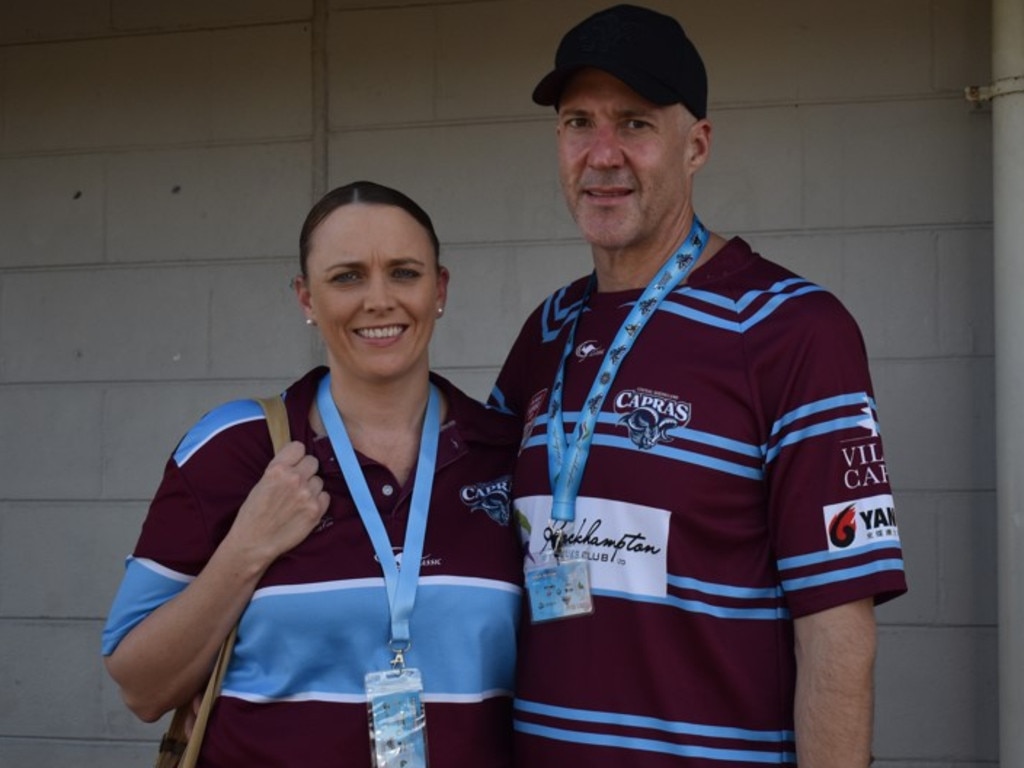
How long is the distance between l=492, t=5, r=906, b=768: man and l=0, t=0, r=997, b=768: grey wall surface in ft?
5.11

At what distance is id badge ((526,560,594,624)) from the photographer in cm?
210

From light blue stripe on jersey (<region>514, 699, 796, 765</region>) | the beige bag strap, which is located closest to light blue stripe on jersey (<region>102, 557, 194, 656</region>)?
the beige bag strap

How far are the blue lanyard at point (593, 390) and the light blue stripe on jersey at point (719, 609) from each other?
0.18 metres

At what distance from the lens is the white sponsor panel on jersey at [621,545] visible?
2.05m

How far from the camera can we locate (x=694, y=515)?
6.72 ft

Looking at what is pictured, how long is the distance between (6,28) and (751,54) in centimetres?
225

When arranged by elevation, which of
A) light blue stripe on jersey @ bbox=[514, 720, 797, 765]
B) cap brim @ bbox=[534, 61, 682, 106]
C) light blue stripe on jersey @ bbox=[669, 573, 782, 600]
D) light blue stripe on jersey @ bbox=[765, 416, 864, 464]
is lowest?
light blue stripe on jersey @ bbox=[514, 720, 797, 765]

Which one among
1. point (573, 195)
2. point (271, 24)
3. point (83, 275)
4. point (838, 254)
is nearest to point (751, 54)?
point (838, 254)

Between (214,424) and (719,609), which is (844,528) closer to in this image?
(719,609)

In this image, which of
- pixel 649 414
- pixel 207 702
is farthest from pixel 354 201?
pixel 207 702

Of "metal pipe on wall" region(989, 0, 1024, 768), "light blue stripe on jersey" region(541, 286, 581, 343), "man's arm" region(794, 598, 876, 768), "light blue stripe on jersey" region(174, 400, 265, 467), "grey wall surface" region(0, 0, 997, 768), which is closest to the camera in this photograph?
"man's arm" region(794, 598, 876, 768)

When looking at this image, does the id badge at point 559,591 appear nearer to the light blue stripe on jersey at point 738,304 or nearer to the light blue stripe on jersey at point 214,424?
the light blue stripe on jersey at point 738,304

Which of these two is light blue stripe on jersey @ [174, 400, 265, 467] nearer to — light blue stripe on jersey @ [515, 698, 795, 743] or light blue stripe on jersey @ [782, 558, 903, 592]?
light blue stripe on jersey @ [515, 698, 795, 743]

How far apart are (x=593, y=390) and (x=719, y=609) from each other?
0.38m
